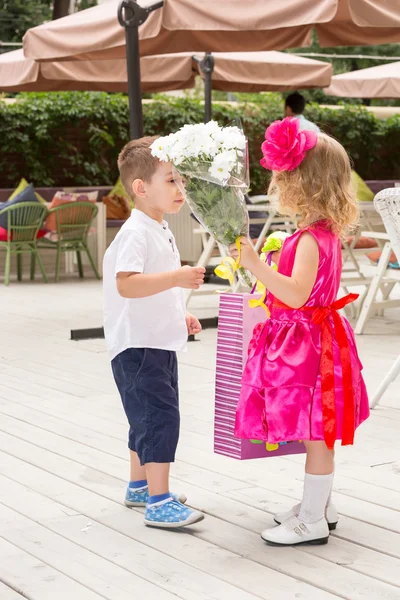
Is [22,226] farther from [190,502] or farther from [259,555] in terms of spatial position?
[259,555]

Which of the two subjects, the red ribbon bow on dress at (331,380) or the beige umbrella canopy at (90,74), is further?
the beige umbrella canopy at (90,74)

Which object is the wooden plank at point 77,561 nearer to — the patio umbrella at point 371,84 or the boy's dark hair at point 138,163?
the boy's dark hair at point 138,163

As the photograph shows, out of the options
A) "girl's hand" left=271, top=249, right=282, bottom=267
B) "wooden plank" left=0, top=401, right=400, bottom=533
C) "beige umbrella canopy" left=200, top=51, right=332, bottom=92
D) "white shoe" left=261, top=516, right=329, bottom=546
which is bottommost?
"wooden plank" left=0, top=401, right=400, bottom=533

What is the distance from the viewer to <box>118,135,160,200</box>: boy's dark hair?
295 centimetres

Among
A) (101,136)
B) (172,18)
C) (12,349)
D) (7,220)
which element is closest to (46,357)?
(12,349)

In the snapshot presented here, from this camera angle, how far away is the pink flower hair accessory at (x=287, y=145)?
8.75ft

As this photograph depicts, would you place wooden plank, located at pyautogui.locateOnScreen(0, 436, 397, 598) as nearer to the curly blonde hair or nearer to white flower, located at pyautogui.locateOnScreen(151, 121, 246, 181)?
the curly blonde hair

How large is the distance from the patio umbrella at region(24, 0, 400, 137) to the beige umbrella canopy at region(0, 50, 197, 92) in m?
1.14

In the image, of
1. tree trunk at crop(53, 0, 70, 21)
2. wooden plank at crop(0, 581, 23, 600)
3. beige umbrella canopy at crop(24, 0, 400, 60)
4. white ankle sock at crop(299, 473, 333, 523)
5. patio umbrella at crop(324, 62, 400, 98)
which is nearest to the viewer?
wooden plank at crop(0, 581, 23, 600)

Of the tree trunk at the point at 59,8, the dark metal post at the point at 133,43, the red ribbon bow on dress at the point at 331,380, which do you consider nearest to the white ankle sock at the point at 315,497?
the red ribbon bow on dress at the point at 331,380

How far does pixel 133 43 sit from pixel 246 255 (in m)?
4.14

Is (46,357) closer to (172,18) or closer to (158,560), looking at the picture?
(172,18)

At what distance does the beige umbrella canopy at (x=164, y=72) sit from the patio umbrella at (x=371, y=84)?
130 cm

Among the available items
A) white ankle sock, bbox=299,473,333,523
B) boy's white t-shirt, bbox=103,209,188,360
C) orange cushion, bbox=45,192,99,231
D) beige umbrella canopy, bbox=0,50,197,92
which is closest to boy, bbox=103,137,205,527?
boy's white t-shirt, bbox=103,209,188,360
